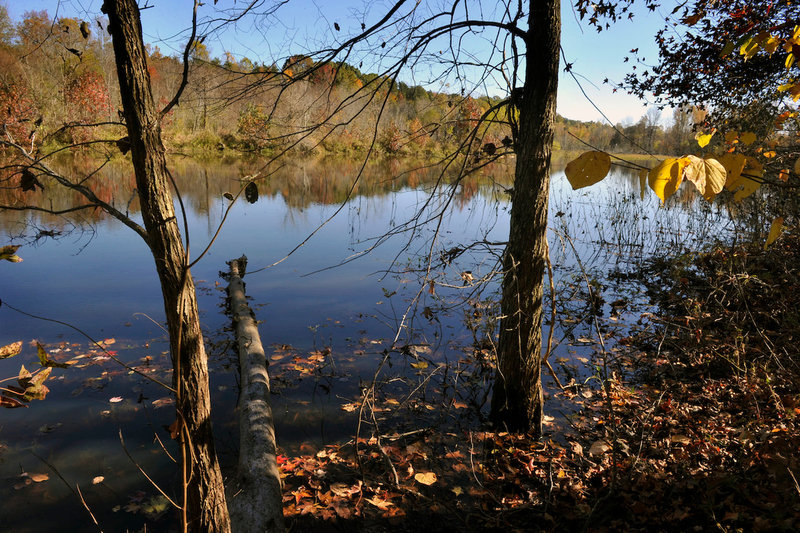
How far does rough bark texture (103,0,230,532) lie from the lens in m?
1.59

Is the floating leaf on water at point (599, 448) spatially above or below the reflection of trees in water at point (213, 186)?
below

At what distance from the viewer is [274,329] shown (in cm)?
620

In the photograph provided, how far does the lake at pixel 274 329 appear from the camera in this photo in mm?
3381

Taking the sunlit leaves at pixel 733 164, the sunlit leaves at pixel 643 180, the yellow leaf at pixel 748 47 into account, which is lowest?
the sunlit leaves at pixel 643 180

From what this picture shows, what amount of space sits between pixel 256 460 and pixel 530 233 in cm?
260

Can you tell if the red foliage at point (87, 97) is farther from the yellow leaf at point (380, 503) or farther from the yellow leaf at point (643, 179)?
the yellow leaf at point (643, 179)

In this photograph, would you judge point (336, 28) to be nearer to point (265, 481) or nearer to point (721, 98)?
point (265, 481)

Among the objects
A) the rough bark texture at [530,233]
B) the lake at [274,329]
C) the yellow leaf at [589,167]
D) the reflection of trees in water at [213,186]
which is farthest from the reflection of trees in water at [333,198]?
the yellow leaf at [589,167]

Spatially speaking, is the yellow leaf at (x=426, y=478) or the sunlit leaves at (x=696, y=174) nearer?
the sunlit leaves at (x=696, y=174)

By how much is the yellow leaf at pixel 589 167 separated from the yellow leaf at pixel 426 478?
2.55 meters

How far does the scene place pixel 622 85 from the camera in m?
7.96

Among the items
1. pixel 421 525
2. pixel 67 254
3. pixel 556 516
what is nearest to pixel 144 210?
pixel 421 525

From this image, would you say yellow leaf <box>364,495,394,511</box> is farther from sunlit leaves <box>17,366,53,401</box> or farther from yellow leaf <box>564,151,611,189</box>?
yellow leaf <box>564,151,611,189</box>

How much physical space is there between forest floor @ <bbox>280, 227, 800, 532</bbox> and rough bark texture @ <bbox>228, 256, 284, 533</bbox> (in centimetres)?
25
